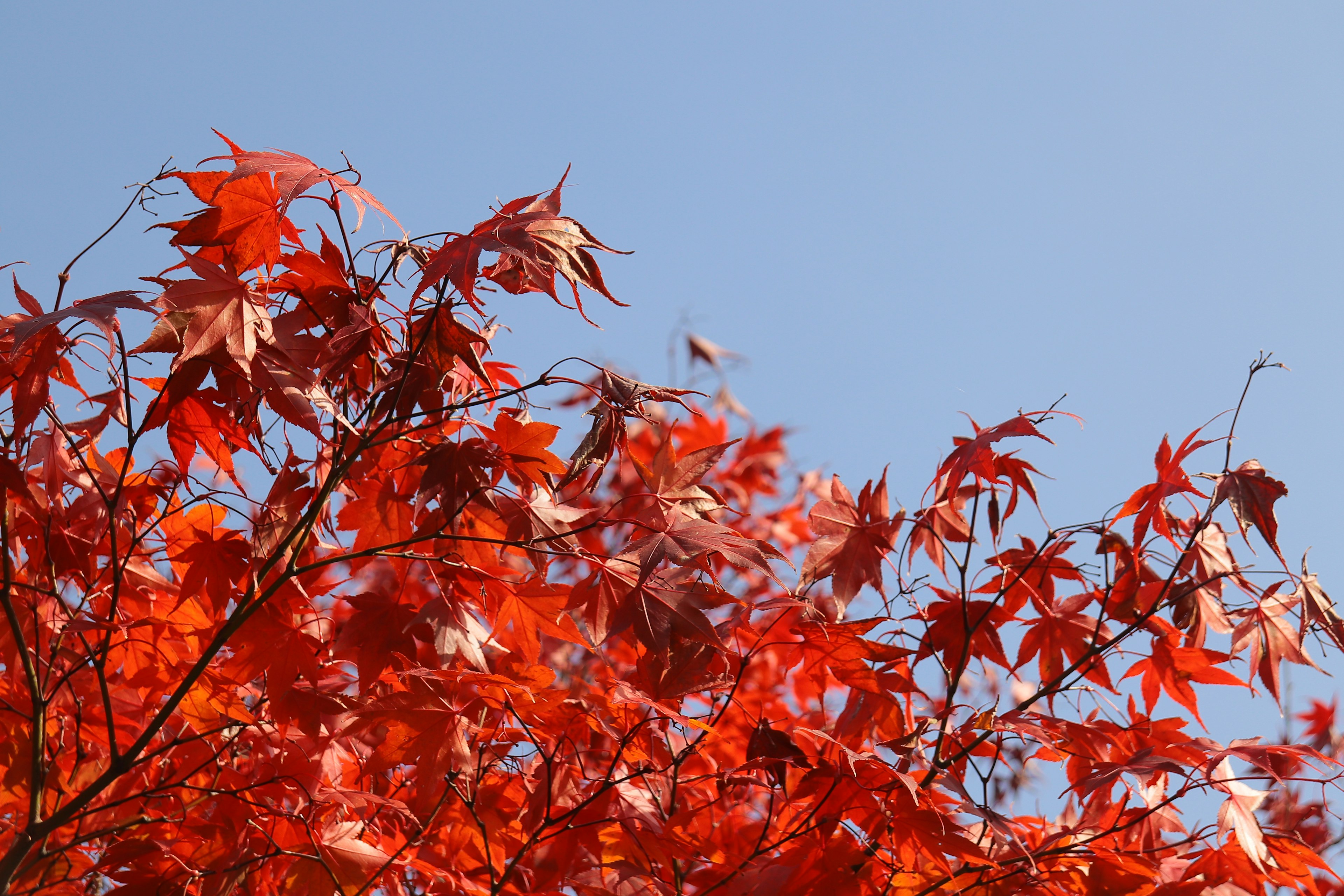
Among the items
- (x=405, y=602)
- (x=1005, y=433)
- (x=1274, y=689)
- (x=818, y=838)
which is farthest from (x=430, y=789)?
(x=1274, y=689)

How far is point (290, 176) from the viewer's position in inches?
56.7

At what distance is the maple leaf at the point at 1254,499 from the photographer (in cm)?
174

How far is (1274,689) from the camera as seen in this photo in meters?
1.88

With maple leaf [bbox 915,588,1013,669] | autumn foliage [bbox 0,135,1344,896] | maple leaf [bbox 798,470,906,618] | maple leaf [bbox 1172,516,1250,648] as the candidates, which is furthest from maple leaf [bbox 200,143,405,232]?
maple leaf [bbox 1172,516,1250,648]

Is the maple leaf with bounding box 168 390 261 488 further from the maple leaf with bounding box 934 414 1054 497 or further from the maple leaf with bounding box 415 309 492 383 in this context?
the maple leaf with bounding box 934 414 1054 497

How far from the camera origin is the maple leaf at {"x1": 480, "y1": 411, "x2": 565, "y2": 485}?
5.35ft

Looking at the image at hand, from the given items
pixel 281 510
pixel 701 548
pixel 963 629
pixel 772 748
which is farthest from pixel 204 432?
pixel 963 629

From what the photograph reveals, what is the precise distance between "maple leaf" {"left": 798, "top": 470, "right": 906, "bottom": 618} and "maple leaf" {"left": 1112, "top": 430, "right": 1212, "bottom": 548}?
47cm

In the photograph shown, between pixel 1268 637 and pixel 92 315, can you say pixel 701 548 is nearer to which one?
pixel 92 315

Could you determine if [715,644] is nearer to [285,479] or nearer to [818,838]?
[818,838]

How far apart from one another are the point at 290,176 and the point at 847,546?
3.62 feet

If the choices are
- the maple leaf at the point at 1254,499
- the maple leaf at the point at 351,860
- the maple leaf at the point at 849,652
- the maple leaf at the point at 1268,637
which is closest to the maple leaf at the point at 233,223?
the maple leaf at the point at 351,860

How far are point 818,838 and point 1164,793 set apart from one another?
0.76 meters

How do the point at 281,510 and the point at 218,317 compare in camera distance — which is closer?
the point at 218,317
